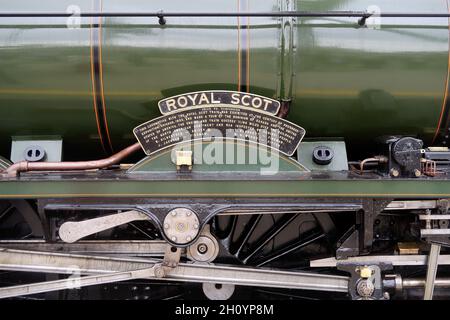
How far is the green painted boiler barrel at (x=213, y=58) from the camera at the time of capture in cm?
261

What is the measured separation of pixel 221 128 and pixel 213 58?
453 mm

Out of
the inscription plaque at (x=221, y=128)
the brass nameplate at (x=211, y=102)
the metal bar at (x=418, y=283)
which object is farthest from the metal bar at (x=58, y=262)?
the metal bar at (x=418, y=283)

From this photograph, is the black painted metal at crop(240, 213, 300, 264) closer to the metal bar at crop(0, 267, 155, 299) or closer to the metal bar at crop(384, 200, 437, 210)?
the metal bar at crop(384, 200, 437, 210)

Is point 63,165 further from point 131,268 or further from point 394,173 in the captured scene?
point 394,173

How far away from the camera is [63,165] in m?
2.62

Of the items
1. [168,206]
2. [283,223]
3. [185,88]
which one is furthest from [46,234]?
[283,223]

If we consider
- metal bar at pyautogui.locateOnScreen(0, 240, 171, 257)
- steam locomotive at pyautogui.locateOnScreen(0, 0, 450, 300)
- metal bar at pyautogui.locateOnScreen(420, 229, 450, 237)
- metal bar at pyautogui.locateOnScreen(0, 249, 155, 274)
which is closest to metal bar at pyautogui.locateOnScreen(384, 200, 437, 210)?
steam locomotive at pyautogui.locateOnScreen(0, 0, 450, 300)

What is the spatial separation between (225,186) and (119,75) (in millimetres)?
1009

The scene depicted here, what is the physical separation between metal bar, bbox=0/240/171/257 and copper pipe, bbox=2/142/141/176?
0.49 metres

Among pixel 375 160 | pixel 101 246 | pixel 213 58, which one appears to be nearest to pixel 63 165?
pixel 101 246

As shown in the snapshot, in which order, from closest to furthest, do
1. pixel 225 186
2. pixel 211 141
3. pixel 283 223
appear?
pixel 225 186, pixel 211 141, pixel 283 223

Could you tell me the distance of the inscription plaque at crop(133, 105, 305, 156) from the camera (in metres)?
2.59
